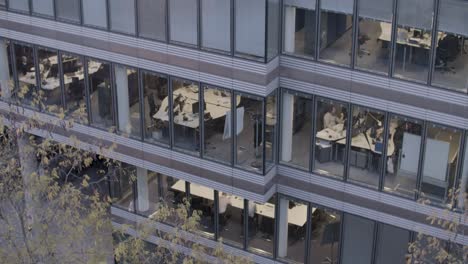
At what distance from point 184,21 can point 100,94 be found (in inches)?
244

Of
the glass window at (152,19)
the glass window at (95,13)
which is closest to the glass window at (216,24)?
the glass window at (152,19)

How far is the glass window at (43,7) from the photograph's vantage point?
34344 mm

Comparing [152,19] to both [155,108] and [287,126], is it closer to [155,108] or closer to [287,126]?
[155,108]

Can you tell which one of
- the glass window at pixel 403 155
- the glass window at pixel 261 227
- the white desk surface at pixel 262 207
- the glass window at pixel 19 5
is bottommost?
the glass window at pixel 261 227

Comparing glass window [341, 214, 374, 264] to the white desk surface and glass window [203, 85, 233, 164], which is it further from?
glass window [203, 85, 233, 164]

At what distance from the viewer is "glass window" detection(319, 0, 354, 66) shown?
28547 mm

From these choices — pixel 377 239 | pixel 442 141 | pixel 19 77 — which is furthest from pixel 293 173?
pixel 19 77

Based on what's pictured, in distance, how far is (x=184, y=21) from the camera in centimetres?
3091

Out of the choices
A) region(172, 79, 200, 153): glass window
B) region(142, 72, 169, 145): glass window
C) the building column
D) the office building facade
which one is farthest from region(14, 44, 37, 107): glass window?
the building column

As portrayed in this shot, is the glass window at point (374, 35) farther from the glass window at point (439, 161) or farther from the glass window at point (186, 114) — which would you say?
the glass window at point (186, 114)

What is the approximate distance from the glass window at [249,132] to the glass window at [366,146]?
11.9 feet

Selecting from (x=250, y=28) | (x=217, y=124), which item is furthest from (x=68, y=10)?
(x=250, y=28)

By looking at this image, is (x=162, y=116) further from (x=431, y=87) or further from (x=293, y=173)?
(x=431, y=87)

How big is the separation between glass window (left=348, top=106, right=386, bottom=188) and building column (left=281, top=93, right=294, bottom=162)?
2550mm
